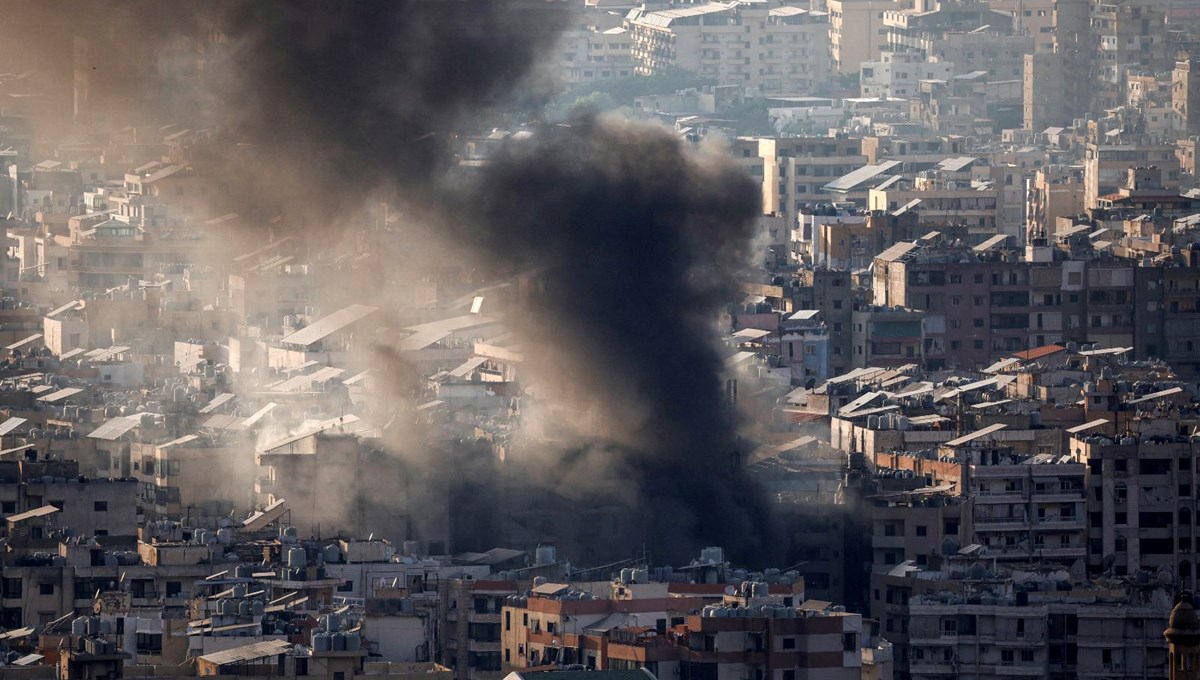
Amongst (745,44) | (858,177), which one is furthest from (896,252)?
(745,44)

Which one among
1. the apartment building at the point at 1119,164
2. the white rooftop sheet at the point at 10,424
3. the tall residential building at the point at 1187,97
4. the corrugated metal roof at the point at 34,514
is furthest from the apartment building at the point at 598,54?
the corrugated metal roof at the point at 34,514

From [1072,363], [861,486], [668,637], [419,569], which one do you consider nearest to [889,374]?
[1072,363]

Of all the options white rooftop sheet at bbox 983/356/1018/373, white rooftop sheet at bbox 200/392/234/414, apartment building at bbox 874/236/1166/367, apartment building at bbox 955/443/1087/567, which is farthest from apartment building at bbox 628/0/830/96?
apartment building at bbox 955/443/1087/567

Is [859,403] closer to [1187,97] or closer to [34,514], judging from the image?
[34,514]

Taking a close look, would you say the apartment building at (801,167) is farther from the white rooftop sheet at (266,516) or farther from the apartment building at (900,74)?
the white rooftop sheet at (266,516)

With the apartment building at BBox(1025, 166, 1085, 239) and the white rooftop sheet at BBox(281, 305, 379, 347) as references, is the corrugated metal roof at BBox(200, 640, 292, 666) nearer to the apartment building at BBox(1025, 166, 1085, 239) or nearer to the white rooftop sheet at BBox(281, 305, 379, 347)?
the white rooftop sheet at BBox(281, 305, 379, 347)

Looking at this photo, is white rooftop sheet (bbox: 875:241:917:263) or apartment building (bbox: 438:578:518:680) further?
white rooftop sheet (bbox: 875:241:917:263)
